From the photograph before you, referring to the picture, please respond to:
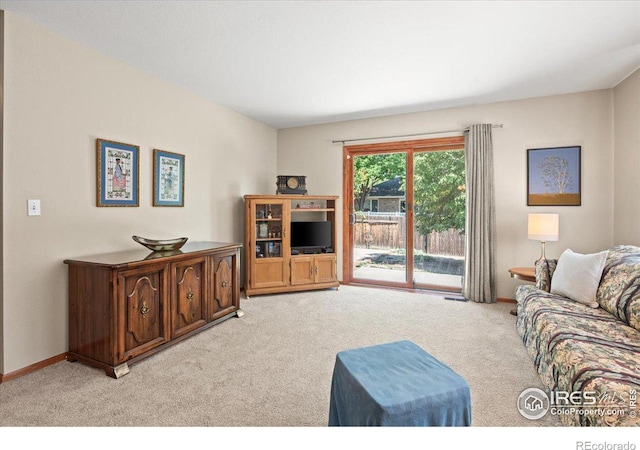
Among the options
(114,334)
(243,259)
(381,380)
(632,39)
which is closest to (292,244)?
(243,259)

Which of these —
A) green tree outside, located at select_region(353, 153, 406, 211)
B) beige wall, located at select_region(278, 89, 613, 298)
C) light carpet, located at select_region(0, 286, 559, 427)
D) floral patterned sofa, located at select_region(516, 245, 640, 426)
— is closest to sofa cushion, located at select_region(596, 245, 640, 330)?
floral patterned sofa, located at select_region(516, 245, 640, 426)

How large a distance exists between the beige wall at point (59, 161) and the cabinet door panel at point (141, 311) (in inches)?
24.7

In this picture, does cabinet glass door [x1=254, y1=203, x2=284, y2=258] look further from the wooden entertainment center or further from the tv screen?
the tv screen

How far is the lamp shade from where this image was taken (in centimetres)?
338

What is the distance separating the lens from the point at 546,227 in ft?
11.1

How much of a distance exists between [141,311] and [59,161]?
133 centimetres

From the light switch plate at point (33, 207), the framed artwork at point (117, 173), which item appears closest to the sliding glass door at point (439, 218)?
the framed artwork at point (117, 173)

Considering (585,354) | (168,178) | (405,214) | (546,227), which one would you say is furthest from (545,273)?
(168,178)

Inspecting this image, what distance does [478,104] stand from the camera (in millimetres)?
4094

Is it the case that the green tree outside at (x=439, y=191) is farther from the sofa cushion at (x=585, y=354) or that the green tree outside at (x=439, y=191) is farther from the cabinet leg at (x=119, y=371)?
Answer: the cabinet leg at (x=119, y=371)

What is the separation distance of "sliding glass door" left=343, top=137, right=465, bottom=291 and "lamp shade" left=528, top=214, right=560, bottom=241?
0.97m

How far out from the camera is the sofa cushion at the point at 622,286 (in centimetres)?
207

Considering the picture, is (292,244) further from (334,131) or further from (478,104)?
(478,104)
